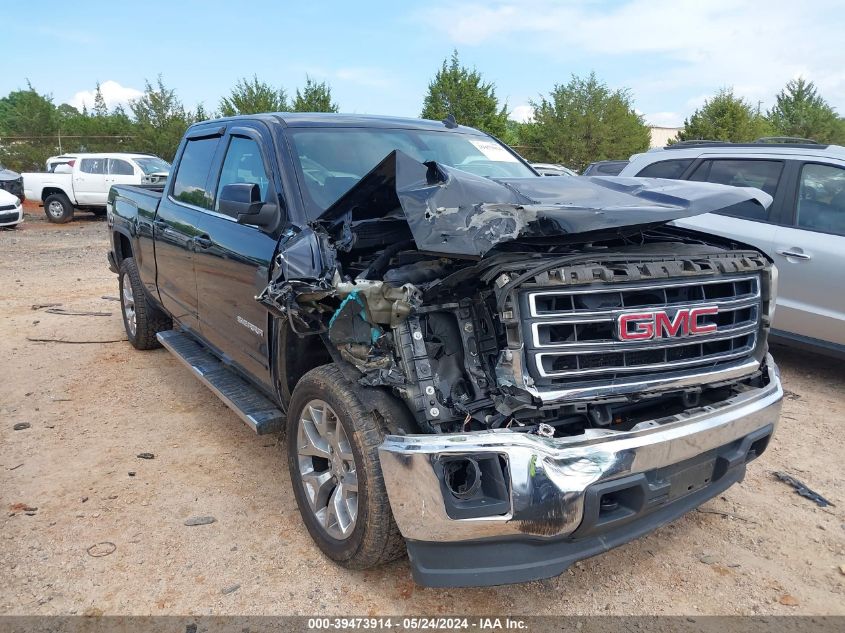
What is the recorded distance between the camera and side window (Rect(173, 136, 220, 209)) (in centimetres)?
425

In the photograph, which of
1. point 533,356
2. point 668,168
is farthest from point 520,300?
point 668,168

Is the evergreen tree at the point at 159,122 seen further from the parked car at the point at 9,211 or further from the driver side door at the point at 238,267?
the driver side door at the point at 238,267

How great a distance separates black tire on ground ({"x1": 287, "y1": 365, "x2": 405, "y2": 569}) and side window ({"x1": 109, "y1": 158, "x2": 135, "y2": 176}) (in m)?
16.4

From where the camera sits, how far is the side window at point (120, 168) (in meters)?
16.9

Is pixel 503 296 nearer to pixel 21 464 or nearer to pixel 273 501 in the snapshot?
pixel 273 501

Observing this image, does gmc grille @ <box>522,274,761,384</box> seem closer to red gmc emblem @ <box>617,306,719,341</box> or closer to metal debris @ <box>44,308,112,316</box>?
red gmc emblem @ <box>617,306,719,341</box>

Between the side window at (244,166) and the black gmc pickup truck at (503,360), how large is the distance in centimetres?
26

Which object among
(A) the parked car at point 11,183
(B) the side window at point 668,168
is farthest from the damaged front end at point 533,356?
(A) the parked car at point 11,183

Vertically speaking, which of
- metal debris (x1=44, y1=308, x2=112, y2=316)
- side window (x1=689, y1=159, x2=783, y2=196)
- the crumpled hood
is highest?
side window (x1=689, y1=159, x2=783, y2=196)

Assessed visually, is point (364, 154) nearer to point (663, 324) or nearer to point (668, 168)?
point (663, 324)

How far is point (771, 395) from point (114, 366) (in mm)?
4994

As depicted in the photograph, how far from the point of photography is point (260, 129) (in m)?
3.58

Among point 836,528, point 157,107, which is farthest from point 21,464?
point 157,107

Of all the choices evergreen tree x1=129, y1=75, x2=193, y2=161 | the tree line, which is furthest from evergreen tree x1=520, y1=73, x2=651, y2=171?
evergreen tree x1=129, y1=75, x2=193, y2=161
